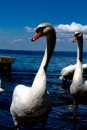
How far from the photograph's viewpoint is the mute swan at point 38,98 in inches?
203

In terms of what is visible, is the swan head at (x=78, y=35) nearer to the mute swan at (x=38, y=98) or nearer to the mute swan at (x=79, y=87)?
the mute swan at (x=79, y=87)

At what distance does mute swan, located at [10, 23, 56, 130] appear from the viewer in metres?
5.16

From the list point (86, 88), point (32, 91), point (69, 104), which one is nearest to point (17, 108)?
point (32, 91)

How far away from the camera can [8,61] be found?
2330 cm

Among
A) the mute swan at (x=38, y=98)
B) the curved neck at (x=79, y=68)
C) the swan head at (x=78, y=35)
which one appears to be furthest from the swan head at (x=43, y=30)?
the swan head at (x=78, y=35)

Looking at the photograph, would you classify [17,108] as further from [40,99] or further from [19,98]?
[40,99]

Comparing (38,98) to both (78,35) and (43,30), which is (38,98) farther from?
(78,35)

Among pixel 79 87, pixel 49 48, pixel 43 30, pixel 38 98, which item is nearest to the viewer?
pixel 38 98

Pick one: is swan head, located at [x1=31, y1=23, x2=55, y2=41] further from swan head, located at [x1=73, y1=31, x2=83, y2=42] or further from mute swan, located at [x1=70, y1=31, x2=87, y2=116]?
swan head, located at [x1=73, y1=31, x2=83, y2=42]

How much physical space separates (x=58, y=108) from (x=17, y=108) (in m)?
4.32

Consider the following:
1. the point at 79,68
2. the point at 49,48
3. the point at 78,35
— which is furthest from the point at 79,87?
the point at 49,48

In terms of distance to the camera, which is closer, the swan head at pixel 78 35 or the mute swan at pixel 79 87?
the mute swan at pixel 79 87

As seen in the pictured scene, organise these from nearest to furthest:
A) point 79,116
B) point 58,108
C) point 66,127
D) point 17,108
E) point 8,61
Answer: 1. point 17,108
2. point 66,127
3. point 79,116
4. point 58,108
5. point 8,61

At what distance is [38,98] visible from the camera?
514cm
